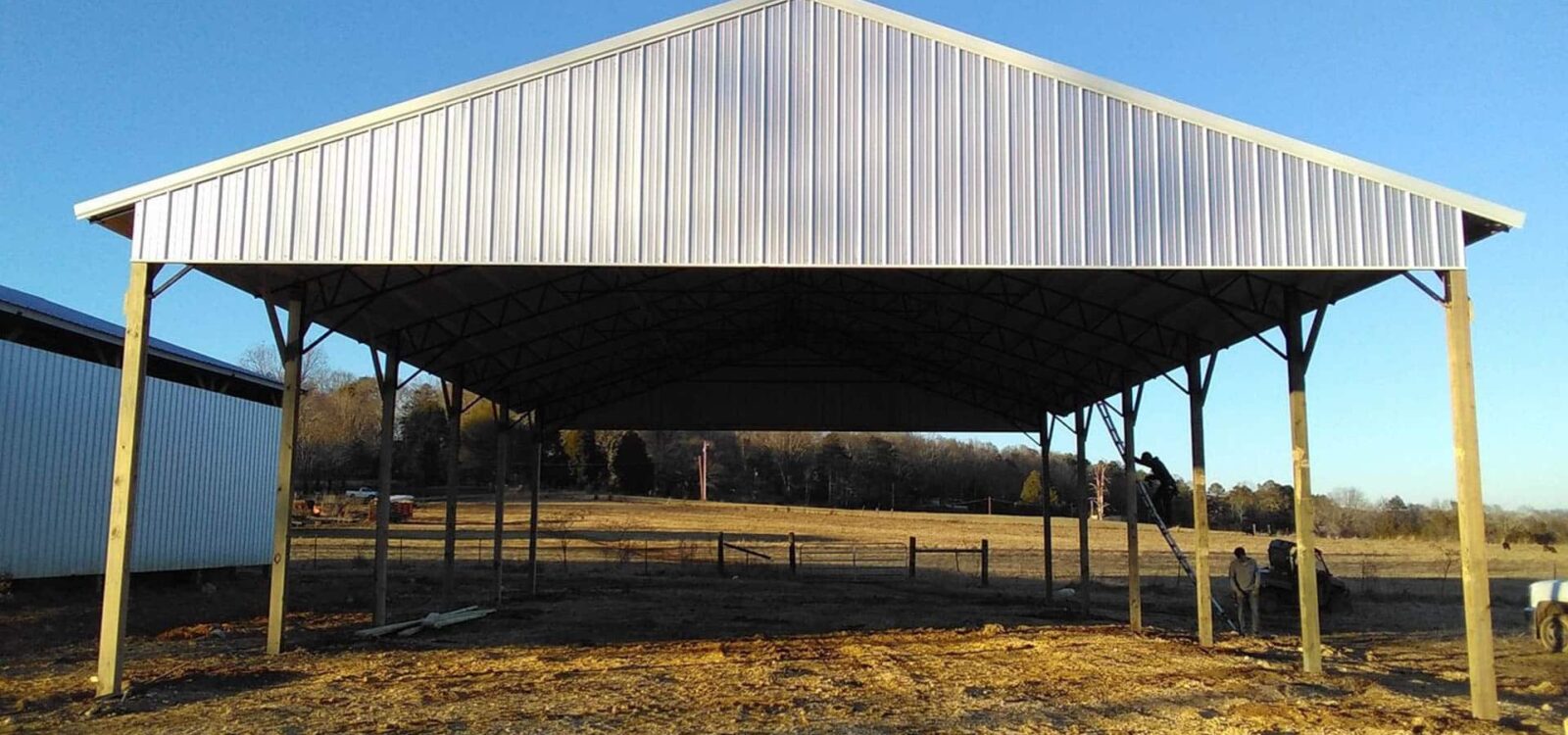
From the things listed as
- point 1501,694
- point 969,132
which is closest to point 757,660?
point 969,132

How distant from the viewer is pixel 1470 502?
39.2 feet

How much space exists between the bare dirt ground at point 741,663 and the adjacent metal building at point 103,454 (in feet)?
3.27

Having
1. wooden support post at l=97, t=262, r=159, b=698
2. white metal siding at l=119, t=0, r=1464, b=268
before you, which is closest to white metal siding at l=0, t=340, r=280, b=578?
wooden support post at l=97, t=262, r=159, b=698

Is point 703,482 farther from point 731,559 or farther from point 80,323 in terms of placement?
point 80,323

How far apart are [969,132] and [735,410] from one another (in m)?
19.3

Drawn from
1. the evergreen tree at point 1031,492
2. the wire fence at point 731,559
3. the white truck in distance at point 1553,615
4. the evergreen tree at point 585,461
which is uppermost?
the evergreen tree at point 585,461

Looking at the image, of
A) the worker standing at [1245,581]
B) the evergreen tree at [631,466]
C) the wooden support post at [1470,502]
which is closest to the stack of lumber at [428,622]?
the worker standing at [1245,581]

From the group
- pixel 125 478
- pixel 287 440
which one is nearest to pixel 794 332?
pixel 287 440

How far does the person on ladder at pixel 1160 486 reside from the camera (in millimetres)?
24894

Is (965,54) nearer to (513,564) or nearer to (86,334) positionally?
(86,334)

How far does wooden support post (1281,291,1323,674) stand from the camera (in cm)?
1420

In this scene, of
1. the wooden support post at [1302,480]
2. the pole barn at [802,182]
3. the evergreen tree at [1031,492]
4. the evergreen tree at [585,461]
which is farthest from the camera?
the evergreen tree at [1031,492]

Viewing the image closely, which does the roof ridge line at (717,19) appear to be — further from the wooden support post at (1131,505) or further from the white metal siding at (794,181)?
the wooden support post at (1131,505)

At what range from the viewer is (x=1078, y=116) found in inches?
504
